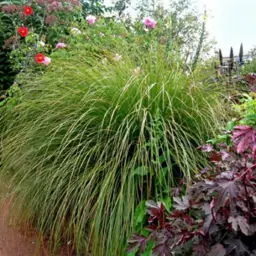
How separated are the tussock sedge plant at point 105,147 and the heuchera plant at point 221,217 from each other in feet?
1.08

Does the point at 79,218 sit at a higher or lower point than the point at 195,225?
lower

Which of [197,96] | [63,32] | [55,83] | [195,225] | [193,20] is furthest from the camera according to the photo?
[193,20]

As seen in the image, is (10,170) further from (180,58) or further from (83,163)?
(180,58)

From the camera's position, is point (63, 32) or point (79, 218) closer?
point (79, 218)

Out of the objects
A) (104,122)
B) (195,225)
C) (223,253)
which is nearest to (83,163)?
(104,122)

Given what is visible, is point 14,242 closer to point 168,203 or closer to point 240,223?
point 168,203

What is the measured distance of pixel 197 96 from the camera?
75.5 inches

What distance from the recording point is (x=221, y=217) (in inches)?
39.9

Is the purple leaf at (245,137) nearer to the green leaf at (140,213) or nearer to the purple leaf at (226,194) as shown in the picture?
the purple leaf at (226,194)

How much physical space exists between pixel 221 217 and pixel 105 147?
804 millimetres

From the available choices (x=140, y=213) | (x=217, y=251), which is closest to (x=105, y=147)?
(x=140, y=213)

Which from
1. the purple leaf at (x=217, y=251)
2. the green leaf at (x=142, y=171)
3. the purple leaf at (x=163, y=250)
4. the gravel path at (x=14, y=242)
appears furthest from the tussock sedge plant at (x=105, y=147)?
the purple leaf at (x=217, y=251)

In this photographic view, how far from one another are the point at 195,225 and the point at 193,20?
8587 millimetres

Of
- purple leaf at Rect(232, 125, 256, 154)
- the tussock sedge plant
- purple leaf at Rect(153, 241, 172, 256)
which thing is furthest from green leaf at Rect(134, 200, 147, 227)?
purple leaf at Rect(232, 125, 256, 154)
